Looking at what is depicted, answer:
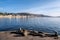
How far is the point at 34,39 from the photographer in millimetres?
20156

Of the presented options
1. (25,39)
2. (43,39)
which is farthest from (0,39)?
(43,39)

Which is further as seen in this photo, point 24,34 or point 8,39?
point 24,34

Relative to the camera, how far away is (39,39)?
66.3 feet

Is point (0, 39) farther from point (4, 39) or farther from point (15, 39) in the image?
point (15, 39)

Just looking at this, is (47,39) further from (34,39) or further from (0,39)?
(0,39)

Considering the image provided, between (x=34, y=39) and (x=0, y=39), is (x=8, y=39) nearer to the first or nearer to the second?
(x=0, y=39)

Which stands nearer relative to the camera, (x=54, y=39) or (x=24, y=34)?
(x=54, y=39)

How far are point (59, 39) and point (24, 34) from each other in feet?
20.3

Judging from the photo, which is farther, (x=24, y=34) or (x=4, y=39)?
(x=24, y=34)

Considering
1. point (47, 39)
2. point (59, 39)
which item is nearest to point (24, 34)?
point (47, 39)

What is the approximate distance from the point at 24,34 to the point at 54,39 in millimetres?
5497

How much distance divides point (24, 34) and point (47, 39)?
185 inches

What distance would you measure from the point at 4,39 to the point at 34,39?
15.0 ft

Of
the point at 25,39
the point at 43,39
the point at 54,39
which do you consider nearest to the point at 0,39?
the point at 25,39
